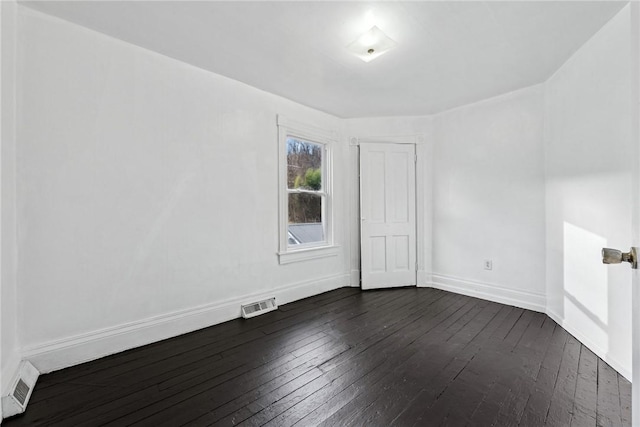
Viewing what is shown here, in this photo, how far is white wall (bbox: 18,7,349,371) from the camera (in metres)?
1.97

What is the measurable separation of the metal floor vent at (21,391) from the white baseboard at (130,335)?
0.09 metres

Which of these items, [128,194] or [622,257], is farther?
[128,194]

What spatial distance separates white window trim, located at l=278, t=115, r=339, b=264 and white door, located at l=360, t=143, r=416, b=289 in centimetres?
44

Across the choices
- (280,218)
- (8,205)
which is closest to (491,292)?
(280,218)

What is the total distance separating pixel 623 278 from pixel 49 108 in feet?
13.5

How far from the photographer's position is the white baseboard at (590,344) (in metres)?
1.92

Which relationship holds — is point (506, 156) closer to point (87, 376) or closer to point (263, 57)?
point (263, 57)

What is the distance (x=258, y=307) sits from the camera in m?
3.07

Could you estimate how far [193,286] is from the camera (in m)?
2.67

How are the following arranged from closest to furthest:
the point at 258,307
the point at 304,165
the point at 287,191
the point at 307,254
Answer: the point at 258,307
the point at 287,191
the point at 307,254
the point at 304,165

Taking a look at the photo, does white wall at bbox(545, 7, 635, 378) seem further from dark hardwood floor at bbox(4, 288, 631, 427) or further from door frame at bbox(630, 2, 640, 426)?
door frame at bbox(630, 2, 640, 426)

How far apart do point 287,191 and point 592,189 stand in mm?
2817

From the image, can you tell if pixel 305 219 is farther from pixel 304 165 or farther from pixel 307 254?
pixel 304 165

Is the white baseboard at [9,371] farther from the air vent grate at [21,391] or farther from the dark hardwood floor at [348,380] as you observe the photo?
the dark hardwood floor at [348,380]
